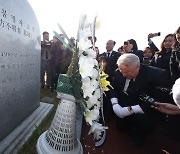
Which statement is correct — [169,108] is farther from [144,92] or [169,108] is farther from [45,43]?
[45,43]

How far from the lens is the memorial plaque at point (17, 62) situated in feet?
8.12

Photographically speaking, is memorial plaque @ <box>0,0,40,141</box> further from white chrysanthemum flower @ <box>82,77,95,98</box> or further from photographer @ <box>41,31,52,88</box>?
photographer @ <box>41,31,52,88</box>

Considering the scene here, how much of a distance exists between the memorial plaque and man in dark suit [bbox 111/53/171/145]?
140 centimetres

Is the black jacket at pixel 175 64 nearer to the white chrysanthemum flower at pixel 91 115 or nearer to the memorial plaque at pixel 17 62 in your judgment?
the white chrysanthemum flower at pixel 91 115

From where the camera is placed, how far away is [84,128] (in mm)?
3787

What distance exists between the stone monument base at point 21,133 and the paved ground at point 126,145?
0.79 metres

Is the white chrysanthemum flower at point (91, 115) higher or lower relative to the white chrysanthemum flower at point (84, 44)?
lower

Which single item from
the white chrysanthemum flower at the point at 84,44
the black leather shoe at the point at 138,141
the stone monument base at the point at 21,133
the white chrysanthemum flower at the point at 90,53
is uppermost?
the white chrysanthemum flower at the point at 84,44

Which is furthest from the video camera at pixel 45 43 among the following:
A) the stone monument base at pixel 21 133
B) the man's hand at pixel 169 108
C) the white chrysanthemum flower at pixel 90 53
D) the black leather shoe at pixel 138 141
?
the white chrysanthemum flower at pixel 90 53

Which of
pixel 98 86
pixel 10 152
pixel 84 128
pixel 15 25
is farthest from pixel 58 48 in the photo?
pixel 98 86

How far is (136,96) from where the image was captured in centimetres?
345

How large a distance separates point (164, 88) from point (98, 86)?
1.85 metres

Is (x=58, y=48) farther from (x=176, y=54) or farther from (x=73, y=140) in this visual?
(x=73, y=140)

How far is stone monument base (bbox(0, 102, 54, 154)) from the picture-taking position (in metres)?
2.41
